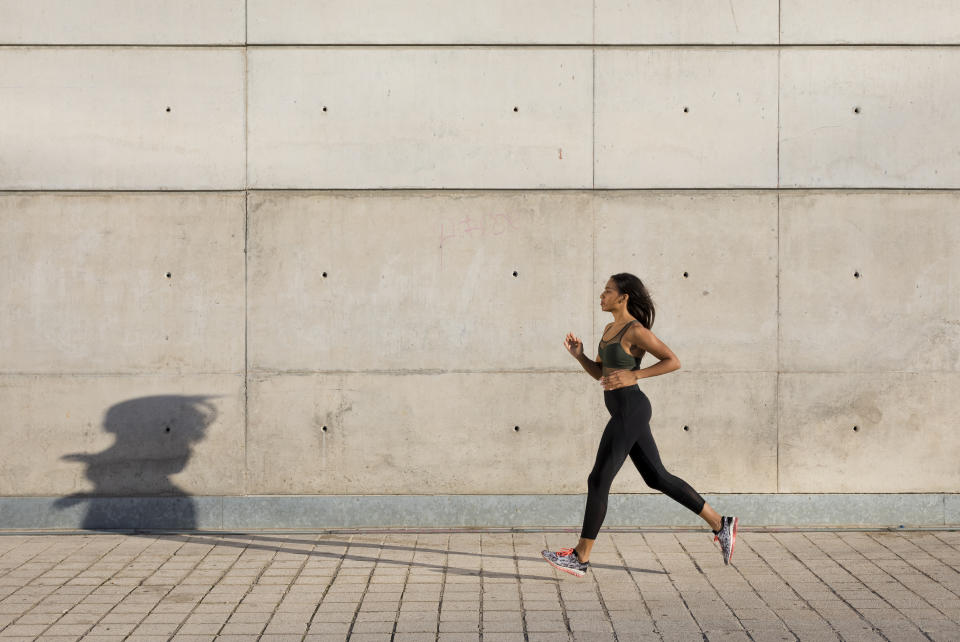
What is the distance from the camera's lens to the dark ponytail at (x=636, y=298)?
5.79m

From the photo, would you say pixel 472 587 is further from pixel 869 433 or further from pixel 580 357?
pixel 869 433

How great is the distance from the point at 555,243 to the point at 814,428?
2329 mm

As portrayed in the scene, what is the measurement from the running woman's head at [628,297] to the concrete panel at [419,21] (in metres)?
2.25

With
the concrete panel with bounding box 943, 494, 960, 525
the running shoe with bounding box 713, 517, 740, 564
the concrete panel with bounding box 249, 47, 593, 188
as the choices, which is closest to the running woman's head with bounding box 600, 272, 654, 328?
the running shoe with bounding box 713, 517, 740, 564

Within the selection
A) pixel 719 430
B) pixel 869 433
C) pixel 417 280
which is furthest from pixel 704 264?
pixel 417 280

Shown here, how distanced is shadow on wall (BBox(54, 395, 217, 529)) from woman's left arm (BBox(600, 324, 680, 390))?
123 inches

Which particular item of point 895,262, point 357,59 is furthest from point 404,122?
point 895,262

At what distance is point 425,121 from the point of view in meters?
7.15

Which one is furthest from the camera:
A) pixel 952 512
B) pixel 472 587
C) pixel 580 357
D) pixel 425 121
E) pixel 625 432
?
pixel 425 121

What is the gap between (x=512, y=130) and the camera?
7133mm

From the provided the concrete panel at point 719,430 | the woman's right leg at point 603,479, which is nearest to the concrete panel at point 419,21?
the concrete panel at point 719,430

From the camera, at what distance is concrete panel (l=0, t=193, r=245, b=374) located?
712 cm

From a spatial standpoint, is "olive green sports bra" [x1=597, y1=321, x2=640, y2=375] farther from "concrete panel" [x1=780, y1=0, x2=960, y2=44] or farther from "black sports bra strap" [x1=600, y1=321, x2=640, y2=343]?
"concrete panel" [x1=780, y1=0, x2=960, y2=44]

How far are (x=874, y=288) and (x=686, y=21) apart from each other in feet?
7.85
